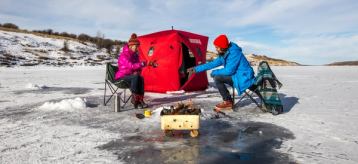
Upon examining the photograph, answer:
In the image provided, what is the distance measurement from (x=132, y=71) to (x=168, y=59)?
2614 millimetres

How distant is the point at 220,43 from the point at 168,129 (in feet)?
8.29

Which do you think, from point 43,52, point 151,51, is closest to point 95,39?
point 43,52

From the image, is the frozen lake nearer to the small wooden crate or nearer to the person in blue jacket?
the small wooden crate

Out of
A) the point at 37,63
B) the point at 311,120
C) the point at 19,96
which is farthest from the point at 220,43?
the point at 37,63

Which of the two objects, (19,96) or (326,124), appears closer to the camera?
(326,124)

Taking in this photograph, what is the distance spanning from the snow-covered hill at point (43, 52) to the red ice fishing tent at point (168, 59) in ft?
57.7

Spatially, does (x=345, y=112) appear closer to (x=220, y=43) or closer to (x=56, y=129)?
(x=220, y=43)

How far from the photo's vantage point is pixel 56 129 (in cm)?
491

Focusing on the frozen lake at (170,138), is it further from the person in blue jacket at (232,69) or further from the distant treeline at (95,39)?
the distant treeline at (95,39)

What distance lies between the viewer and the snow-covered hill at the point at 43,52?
26703mm

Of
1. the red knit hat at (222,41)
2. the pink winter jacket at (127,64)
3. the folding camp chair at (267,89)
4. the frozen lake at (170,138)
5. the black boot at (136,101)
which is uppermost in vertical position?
the red knit hat at (222,41)

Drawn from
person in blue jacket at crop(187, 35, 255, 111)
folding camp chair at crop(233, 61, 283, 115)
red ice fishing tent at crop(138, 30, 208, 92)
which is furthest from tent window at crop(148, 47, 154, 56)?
folding camp chair at crop(233, 61, 283, 115)

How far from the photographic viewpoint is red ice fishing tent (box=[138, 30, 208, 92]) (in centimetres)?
938

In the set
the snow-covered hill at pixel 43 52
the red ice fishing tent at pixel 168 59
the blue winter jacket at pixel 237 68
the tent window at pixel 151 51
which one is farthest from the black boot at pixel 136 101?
the snow-covered hill at pixel 43 52
